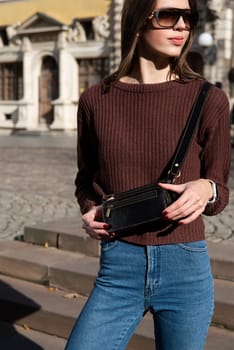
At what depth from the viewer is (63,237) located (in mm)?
5223

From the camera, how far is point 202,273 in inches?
77.7

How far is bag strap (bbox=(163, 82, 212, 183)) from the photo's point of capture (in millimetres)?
1890

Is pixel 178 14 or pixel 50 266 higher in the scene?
pixel 178 14

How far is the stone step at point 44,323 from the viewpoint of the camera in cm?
377

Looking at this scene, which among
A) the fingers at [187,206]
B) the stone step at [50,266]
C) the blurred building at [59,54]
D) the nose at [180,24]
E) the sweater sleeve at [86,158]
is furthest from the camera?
the blurred building at [59,54]

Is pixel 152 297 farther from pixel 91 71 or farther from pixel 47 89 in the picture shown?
pixel 47 89

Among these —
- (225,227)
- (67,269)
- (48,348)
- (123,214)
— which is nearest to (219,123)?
(123,214)

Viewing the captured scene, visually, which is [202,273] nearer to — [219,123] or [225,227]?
[219,123]

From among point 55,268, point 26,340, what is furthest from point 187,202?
point 55,268

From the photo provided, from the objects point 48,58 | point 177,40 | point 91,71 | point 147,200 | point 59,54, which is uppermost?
point 177,40

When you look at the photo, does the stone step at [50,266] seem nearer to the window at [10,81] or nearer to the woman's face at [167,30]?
the woman's face at [167,30]

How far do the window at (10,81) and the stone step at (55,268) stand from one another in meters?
24.5

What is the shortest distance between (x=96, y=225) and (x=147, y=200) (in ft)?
0.78

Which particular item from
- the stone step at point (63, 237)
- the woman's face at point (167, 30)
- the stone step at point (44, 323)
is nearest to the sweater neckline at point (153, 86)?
the woman's face at point (167, 30)
